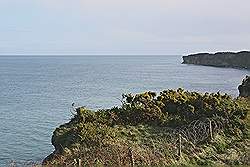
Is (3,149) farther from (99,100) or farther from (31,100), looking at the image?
(31,100)

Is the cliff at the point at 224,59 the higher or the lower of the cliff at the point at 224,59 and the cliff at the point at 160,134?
the lower

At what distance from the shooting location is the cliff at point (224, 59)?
472 feet

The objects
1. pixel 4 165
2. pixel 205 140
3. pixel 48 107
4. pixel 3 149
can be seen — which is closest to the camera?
pixel 205 140

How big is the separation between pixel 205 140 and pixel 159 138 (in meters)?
1.68

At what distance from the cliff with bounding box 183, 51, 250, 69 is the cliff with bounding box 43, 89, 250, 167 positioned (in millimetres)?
117214

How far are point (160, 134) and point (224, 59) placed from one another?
144 metres

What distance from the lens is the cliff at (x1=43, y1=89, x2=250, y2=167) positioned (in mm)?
14797

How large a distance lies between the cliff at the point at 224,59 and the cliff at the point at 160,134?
4615 inches

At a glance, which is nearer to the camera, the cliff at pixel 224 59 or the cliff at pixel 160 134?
the cliff at pixel 160 134

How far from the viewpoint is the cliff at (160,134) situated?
48.5ft

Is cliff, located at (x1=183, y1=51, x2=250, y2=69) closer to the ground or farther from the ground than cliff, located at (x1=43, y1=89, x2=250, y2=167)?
closer to the ground

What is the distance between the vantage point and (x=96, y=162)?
14367 mm

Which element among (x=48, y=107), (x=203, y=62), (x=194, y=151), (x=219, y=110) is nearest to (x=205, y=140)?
(x=194, y=151)

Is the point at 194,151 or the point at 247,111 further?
the point at 247,111
